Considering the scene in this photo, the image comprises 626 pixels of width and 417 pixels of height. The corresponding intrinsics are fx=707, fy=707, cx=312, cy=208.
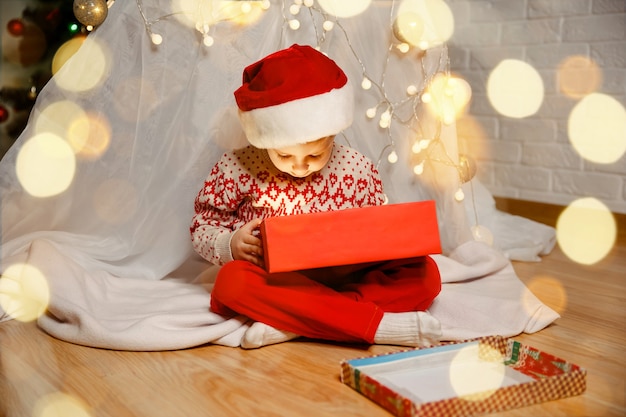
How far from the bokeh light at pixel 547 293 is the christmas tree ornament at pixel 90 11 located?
1.00 m

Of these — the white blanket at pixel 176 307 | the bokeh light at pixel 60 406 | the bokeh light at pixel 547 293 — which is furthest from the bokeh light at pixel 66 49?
the bokeh light at pixel 547 293

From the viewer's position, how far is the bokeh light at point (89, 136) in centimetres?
144

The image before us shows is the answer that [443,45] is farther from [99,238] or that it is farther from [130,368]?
[130,368]

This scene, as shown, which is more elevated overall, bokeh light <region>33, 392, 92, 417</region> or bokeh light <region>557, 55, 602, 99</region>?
bokeh light <region>557, 55, 602, 99</region>

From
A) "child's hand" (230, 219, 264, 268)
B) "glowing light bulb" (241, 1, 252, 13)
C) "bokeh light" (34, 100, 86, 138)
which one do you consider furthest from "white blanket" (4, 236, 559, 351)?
"glowing light bulb" (241, 1, 252, 13)

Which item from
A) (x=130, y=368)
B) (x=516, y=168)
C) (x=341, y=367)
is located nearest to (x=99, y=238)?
(x=130, y=368)

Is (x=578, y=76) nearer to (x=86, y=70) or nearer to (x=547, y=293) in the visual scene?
(x=547, y=293)

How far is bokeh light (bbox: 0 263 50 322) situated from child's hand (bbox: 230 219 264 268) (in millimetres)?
383

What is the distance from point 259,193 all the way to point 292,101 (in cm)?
21

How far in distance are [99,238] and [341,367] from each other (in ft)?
2.31

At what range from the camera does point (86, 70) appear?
1.43m

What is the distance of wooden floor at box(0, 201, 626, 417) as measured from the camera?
3.21 feet

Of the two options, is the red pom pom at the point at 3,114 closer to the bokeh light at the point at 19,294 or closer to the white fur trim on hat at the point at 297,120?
the bokeh light at the point at 19,294

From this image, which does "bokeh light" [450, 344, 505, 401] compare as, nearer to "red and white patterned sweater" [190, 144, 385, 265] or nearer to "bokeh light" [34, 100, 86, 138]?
"red and white patterned sweater" [190, 144, 385, 265]
